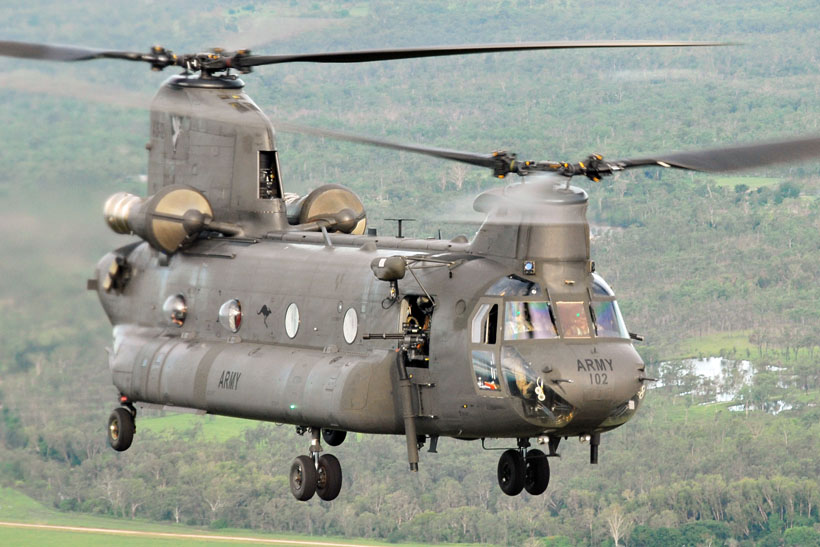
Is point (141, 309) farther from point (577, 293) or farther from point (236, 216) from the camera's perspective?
point (577, 293)

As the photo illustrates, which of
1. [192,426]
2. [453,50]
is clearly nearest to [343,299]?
[453,50]

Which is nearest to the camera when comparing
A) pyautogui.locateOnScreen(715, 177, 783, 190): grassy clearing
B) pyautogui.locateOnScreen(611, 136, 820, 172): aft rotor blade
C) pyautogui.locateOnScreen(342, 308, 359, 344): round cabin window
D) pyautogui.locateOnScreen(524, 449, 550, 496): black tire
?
pyautogui.locateOnScreen(611, 136, 820, 172): aft rotor blade

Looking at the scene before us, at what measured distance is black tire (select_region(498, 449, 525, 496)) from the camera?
93.9ft

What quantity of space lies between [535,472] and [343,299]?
430cm

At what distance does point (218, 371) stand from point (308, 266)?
238 centimetres

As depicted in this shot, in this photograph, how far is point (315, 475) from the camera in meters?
28.2

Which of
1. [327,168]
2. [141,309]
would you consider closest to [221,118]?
[141,309]

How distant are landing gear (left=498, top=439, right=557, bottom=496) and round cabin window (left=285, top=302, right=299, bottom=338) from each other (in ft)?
13.3

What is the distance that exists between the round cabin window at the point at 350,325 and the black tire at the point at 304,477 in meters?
2.10

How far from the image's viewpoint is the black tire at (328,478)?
92.5ft

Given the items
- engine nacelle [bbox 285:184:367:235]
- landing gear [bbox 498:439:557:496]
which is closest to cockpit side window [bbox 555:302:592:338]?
landing gear [bbox 498:439:557:496]

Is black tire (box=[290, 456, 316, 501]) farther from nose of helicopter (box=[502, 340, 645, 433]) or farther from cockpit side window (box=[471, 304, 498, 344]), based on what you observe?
nose of helicopter (box=[502, 340, 645, 433])

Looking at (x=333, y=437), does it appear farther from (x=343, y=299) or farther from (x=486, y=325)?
(x=486, y=325)

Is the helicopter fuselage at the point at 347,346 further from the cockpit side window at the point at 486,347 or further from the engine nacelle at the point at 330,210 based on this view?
the engine nacelle at the point at 330,210
